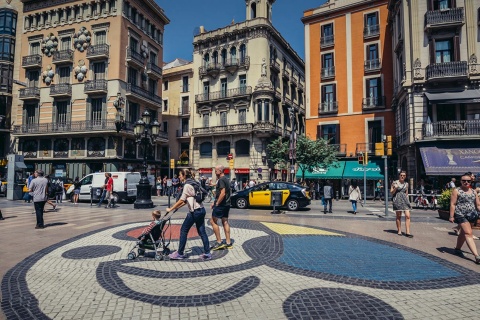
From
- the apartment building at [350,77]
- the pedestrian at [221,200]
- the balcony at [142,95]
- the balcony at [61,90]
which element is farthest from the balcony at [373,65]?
the balcony at [61,90]

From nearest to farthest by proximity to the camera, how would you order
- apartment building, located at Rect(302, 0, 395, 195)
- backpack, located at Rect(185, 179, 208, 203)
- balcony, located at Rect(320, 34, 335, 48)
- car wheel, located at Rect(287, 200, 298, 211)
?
1. backpack, located at Rect(185, 179, 208, 203)
2. car wheel, located at Rect(287, 200, 298, 211)
3. apartment building, located at Rect(302, 0, 395, 195)
4. balcony, located at Rect(320, 34, 335, 48)

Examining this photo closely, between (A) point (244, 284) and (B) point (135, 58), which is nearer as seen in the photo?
(A) point (244, 284)

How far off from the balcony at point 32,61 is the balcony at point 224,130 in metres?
19.2

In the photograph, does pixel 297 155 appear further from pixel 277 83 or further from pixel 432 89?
pixel 277 83

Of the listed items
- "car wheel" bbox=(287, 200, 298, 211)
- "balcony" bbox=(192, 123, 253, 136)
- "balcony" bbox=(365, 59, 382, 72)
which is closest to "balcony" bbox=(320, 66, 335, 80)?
"balcony" bbox=(365, 59, 382, 72)

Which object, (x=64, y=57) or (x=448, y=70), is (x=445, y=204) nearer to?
(x=448, y=70)

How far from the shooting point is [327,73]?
92.9 ft

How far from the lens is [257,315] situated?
345cm

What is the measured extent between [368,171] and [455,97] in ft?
28.2

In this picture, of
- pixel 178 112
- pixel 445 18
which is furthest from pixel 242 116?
pixel 445 18

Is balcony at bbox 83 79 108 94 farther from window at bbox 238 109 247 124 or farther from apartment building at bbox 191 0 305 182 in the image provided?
window at bbox 238 109 247 124

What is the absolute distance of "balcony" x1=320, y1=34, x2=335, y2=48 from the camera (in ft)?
92.8

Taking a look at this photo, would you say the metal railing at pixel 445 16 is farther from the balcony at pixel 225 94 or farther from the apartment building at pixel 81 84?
the apartment building at pixel 81 84

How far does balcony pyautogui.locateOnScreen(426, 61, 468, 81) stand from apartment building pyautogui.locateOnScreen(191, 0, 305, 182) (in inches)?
648
